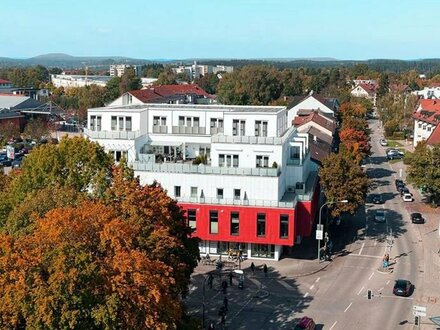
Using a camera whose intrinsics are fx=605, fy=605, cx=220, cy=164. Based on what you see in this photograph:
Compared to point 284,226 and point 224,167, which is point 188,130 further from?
point 284,226

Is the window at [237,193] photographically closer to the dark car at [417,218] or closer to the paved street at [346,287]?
the paved street at [346,287]

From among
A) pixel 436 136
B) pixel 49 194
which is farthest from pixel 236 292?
pixel 436 136

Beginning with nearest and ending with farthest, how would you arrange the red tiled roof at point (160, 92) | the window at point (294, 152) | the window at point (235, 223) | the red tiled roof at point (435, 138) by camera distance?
the window at point (235, 223) < the window at point (294, 152) < the red tiled roof at point (435, 138) < the red tiled roof at point (160, 92)

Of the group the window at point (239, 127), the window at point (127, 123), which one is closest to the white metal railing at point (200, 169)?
the window at point (127, 123)

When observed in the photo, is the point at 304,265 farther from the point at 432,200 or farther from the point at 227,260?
the point at 432,200

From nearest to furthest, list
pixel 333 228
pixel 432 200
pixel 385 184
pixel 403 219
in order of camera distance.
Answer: pixel 333 228
pixel 403 219
pixel 432 200
pixel 385 184

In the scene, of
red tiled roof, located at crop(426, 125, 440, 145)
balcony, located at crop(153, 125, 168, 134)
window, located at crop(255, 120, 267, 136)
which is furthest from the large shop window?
red tiled roof, located at crop(426, 125, 440, 145)
